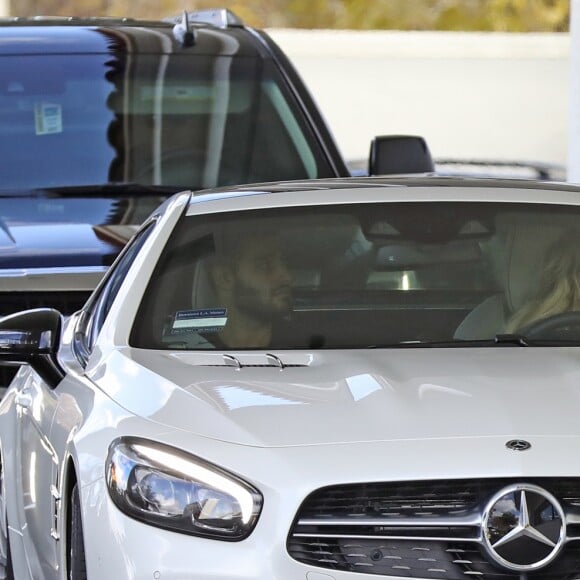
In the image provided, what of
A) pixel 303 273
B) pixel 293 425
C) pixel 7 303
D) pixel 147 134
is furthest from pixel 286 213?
pixel 147 134

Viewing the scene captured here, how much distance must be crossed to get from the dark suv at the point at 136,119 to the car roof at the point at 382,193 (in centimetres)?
208

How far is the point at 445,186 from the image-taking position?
5.63 metres

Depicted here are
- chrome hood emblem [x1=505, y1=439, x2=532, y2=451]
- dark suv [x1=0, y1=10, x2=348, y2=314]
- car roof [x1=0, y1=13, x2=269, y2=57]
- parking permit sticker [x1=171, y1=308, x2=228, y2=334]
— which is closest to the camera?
chrome hood emblem [x1=505, y1=439, x2=532, y2=451]

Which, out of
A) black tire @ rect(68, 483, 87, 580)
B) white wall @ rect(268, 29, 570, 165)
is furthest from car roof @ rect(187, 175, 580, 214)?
white wall @ rect(268, 29, 570, 165)

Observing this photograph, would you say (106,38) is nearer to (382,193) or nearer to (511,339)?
(382,193)

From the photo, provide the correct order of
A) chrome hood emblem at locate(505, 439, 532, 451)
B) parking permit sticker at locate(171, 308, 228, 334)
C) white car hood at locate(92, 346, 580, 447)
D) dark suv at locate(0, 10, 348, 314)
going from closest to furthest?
chrome hood emblem at locate(505, 439, 532, 451) → white car hood at locate(92, 346, 580, 447) → parking permit sticker at locate(171, 308, 228, 334) → dark suv at locate(0, 10, 348, 314)

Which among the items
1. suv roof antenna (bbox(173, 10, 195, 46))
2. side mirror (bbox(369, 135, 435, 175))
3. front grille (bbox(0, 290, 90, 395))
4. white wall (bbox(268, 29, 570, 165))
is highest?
suv roof antenna (bbox(173, 10, 195, 46))

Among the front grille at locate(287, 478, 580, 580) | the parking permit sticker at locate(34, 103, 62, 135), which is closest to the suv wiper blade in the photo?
the front grille at locate(287, 478, 580, 580)

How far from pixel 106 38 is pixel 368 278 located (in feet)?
13.5

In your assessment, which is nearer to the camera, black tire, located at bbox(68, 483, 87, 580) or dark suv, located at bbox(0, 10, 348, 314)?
black tire, located at bbox(68, 483, 87, 580)

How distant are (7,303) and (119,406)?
115 inches

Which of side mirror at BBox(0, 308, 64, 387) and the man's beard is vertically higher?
the man's beard

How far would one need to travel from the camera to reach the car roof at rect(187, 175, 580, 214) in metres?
5.48

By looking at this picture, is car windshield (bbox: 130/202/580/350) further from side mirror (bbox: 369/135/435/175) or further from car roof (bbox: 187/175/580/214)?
side mirror (bbox: 369/135/435/175)
